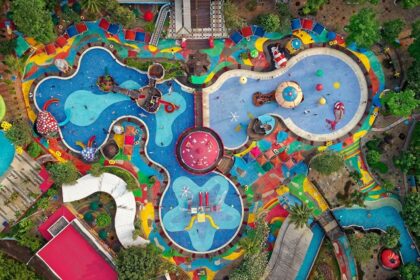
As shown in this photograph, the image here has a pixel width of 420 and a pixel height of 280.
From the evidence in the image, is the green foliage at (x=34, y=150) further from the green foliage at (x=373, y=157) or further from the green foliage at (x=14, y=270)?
the green foliage at (x=373, y=157)

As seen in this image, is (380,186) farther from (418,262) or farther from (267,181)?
(267,181)

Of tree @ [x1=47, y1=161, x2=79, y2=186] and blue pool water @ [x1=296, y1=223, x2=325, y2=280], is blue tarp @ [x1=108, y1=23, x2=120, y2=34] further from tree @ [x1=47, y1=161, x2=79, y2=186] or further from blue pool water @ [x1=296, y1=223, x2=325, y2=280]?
blue pool water @ [x1=296, y1=223, x2=325, y2=280]

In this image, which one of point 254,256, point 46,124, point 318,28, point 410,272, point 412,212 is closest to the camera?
point 254,256

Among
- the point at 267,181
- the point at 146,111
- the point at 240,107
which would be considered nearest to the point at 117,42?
the point at 146,111

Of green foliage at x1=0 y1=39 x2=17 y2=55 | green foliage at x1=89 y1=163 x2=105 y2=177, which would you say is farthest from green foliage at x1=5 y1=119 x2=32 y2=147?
green foliage at x1=0 y1=39 x2=17 y2=55

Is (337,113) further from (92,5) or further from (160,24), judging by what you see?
(92,5)

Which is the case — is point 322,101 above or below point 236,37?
below

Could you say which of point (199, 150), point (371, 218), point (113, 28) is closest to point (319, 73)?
point (199, 150)
